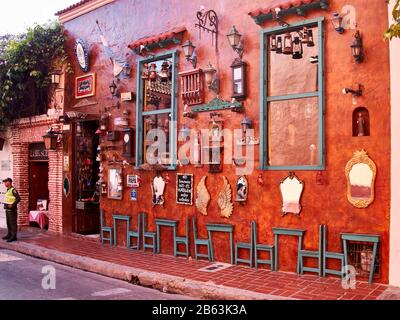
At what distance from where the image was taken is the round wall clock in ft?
39.1

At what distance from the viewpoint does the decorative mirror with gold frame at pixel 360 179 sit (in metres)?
6.76

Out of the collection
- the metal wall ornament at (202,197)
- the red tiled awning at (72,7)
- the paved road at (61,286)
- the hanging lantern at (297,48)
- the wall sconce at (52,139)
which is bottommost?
the paved road at (61,286)

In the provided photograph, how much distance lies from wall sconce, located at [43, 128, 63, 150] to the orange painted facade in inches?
84.6

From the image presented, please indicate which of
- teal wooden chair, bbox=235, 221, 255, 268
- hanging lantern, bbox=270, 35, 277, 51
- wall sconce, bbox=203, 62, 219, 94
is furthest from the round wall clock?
teal wooden chair, bbox=235, 221, 255, 268

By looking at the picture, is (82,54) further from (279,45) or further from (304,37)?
(304,37)

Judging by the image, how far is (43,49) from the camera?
13.1 metres

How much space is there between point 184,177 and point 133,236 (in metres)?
2.18

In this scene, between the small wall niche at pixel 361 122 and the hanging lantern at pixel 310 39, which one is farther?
the hanging lantern at pixel 310 39

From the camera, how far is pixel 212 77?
8727mm

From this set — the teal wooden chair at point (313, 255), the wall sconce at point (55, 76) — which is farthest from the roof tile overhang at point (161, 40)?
the teal wooden chair at point (313, 255)

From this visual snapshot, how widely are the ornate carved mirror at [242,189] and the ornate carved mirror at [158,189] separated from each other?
2071 mm

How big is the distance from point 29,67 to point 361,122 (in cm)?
1026

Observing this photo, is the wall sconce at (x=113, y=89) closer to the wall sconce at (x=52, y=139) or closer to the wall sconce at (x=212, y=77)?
the wall sconce at (x=52, y=139)

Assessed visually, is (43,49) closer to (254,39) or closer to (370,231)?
(254,39)
